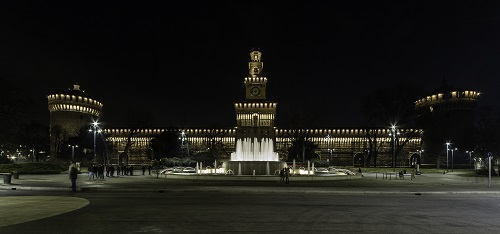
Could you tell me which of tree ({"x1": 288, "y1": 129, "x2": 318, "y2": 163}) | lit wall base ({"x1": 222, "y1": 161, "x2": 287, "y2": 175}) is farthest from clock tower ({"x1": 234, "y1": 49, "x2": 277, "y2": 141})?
lit wall base ({"x1": 222, "y1": 161, "x2": 287, "y2": 175})

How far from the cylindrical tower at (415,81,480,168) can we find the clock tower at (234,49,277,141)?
141 feet

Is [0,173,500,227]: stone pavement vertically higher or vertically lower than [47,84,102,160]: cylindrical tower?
lower

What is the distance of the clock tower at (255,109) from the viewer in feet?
444

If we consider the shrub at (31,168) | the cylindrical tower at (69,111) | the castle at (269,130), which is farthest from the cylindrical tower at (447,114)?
the cylindrical tower at (69,111)

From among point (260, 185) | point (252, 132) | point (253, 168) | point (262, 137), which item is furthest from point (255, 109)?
point (260, 185)

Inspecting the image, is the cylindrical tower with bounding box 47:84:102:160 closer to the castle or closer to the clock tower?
the castle

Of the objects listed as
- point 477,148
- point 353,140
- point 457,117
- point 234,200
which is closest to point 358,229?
point 234,200

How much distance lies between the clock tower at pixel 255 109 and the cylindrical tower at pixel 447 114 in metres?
43.0

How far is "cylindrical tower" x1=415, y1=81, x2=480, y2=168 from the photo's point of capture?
101 m

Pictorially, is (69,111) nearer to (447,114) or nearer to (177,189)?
(447,114)

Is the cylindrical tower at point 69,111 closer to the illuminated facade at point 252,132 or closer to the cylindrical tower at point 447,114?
the illuminated facade at point 252,132

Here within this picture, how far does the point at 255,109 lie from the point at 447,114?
54.3 meters

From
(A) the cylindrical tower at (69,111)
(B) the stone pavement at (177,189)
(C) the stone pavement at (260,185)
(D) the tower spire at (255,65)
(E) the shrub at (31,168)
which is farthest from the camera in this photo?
(D) the tower spire at (255,65)

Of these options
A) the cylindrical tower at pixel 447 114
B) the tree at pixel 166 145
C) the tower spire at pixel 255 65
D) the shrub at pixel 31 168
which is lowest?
the shrub at pixel 31 168
